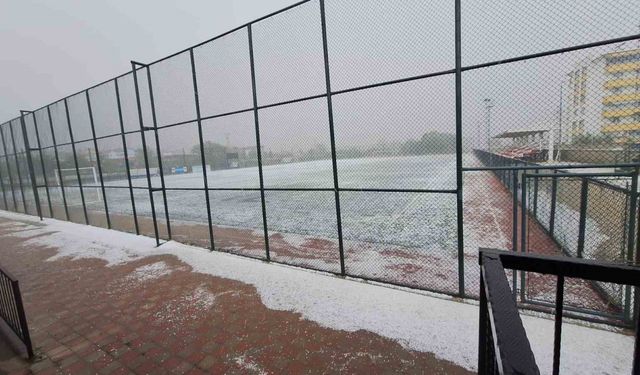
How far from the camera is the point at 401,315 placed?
3.64m

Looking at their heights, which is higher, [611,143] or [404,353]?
[611,143]

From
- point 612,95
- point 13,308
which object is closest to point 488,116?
point 612,95

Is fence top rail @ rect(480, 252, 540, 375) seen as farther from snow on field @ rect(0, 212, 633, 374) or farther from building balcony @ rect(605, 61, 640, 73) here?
building balcony @ rect(605, 61, 640, 73)

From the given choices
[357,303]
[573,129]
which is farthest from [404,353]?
[573,129]

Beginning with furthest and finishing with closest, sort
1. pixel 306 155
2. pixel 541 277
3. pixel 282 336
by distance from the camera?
pixel 306 155 → pixel 541 277 → pixel 282 336

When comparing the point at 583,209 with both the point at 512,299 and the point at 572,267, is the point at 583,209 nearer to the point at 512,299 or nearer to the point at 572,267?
the point at 572,267

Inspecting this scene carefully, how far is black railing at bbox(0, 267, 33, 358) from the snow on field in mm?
1636

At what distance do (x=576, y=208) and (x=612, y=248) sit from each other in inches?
38.1

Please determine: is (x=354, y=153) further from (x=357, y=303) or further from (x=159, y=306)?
(x=159, y=306)

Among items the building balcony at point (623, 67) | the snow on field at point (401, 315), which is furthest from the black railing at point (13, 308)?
the building balcony at point (623, 67)

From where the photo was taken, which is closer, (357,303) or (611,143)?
(611,143)

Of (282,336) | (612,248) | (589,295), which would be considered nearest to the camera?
(282,336)

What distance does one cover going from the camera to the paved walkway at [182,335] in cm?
295

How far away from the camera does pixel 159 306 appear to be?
424 cm
